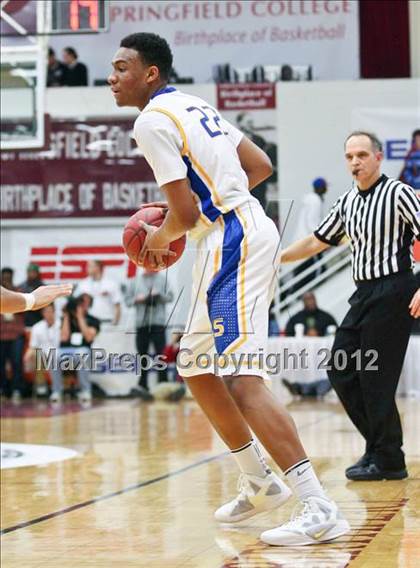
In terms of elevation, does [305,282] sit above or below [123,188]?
below

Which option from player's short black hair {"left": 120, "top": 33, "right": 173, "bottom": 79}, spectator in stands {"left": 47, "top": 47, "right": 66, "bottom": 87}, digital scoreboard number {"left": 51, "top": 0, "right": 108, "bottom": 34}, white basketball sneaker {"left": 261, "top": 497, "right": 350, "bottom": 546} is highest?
spectator in stands {"left": 47, "top": 47, "right": 66, "bottom": 87}

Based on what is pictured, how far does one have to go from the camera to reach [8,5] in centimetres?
948

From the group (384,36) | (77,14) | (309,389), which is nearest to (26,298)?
(77,14)

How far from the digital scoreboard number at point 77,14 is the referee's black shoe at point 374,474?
4625 mm

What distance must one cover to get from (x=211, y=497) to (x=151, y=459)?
2.04 metres

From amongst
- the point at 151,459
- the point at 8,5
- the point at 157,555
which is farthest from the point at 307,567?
the point at 8,5

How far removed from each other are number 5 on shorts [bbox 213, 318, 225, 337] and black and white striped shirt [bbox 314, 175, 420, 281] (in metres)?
1.94

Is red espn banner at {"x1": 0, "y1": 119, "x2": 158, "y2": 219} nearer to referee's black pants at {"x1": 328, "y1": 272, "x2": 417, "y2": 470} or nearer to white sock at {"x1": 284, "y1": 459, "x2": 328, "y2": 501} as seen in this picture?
referee's black pants at {"x1": 328, "y1": 272, "x2": 417, "y2": 470}

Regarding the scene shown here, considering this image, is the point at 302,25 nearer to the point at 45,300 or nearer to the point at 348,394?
the point at 348,394

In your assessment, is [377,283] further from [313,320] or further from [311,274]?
[311,274]

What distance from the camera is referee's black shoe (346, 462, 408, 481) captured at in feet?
20.4

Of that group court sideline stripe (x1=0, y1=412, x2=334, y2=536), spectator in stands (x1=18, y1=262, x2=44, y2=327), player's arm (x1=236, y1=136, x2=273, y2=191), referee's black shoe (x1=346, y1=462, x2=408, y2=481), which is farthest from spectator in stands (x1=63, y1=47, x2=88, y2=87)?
player's arm (x1=236, y1=136, x2=273, y2=191)

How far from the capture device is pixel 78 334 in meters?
14.8

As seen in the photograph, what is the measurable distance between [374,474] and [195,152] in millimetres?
2523
